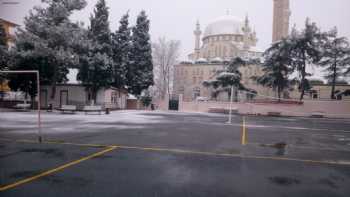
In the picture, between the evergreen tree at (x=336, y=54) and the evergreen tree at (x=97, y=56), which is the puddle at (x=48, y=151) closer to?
the evergreen tree at (x=97, y=56)

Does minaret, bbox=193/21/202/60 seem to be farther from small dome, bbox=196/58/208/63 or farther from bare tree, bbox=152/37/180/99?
bare tree, bbox=152/37/180/99

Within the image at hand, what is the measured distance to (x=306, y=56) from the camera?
39.4 m

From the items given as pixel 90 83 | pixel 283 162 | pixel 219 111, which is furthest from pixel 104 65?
pixel 283 162

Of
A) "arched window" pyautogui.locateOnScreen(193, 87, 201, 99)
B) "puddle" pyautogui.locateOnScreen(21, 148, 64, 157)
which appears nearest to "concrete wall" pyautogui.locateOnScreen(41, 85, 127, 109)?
"puddle" pyautogui.locateOnScreen(21, 148, 64, 157)

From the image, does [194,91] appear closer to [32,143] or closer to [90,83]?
[90,83]

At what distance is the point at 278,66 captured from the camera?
1545 inches

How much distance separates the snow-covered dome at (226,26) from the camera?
6994 cm

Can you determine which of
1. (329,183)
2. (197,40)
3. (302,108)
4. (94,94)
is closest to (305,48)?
(302,108)

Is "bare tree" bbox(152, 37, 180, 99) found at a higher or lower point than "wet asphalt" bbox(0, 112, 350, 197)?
higher

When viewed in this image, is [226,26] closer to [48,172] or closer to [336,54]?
[336,54]

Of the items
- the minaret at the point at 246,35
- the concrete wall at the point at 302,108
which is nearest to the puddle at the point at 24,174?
the concrete wall at the point at 302,108

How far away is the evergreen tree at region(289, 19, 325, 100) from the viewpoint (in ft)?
123

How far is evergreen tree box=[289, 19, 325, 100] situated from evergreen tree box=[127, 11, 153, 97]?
23.2 meters

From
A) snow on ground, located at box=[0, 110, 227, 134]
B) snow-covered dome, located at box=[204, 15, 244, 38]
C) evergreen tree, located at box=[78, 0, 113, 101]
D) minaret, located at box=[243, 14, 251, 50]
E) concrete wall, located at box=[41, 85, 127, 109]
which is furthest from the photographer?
snow-covered dome, located at box=[204, 15, 244, 38]
